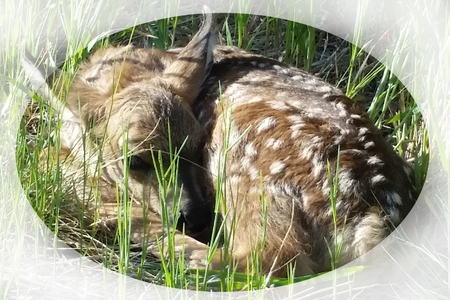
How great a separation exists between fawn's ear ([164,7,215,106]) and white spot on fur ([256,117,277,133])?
367 mm

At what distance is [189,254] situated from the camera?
229 cm

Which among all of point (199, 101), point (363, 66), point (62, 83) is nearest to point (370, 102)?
point (363, 66)

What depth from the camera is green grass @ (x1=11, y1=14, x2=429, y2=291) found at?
2166 mm

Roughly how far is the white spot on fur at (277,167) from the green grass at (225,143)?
0.27m

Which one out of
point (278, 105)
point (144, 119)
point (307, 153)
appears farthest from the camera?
point (278, 105)

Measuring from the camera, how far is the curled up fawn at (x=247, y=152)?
2.38 m

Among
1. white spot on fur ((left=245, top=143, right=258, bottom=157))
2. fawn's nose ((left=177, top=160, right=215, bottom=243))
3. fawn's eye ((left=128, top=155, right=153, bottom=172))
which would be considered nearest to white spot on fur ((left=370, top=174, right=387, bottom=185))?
white spot on fur ((left=245, top=143, right=258, bottom=157))

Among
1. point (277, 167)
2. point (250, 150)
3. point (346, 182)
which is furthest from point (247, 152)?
point (346, 182)

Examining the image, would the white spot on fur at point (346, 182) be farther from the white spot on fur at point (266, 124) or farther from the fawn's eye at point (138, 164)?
the fawn's eye at point (138, 164)

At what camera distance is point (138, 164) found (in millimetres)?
2605

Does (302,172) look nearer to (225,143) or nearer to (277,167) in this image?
(277,167)

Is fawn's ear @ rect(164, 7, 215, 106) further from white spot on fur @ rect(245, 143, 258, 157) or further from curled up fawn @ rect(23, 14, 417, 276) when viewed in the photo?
white spot on fur @ rect(245, 143, 258, 157)

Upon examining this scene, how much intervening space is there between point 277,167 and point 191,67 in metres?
0.65

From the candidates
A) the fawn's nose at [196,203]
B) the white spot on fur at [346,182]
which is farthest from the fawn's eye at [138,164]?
the white spot on fur at [346,182]
